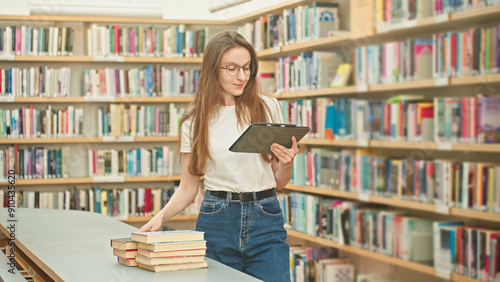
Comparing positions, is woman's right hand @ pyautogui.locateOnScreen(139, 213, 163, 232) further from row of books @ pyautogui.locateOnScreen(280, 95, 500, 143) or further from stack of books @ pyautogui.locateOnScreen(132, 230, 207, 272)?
row of books @ pyautogui.locateOnScreen(280, 95, 500, 143)

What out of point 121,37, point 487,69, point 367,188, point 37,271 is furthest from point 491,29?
point 121,37

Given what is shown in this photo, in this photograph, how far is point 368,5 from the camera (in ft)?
11.8

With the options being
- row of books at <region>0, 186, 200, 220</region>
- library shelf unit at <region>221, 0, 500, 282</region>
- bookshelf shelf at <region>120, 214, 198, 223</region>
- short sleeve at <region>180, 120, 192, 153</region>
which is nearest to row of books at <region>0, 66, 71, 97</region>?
row of books at <region>0, 186, 200, 220</region>

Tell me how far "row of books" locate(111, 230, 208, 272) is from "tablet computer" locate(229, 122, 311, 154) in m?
0.31

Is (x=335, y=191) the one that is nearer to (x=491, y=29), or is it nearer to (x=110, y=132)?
(x=491, y=29)

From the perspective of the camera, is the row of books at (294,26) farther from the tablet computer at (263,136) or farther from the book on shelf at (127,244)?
the book on shelf at (127,244)

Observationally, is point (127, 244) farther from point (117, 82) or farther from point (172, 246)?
point (117, 82)

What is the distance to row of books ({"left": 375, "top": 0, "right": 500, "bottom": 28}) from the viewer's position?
2961 millimetres

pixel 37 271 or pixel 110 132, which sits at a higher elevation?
pixel 110 132

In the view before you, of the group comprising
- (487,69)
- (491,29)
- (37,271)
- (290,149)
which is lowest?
(37,271)

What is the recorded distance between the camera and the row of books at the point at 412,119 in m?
2.92

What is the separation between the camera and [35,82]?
5598mm

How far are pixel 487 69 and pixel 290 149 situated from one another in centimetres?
121

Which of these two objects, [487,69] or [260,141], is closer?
[260,141]
